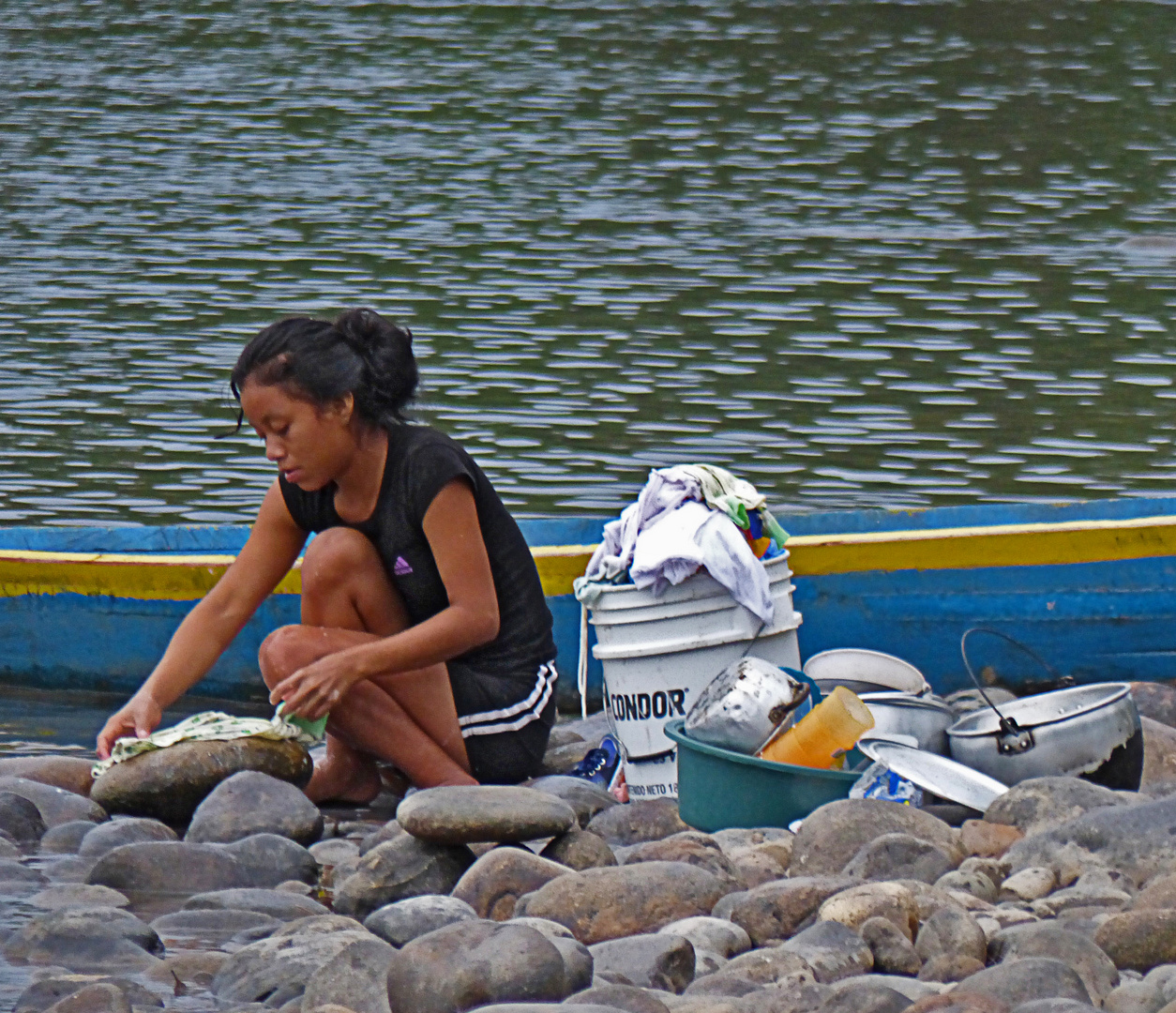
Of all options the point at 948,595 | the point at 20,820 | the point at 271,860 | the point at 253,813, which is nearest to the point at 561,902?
the point at 271,860

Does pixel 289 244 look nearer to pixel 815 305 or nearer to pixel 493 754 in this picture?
pixel 815 305

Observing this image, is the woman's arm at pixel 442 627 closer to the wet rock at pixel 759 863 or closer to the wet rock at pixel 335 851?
the wet rock at pixel 335 851

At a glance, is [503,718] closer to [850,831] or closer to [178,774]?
[178,774]

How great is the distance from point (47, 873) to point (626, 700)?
161 cm

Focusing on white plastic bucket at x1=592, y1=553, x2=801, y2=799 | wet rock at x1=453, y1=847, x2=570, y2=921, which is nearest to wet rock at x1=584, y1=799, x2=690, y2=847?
white plastic bucket at x1=592, y1=553, x2=801, y2=799

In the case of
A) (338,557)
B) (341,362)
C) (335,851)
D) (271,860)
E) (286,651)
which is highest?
(341,362)

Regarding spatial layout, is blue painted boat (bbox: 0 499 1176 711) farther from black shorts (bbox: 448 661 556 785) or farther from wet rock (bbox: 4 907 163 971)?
wet rock (bbox: 4 907 163 971)

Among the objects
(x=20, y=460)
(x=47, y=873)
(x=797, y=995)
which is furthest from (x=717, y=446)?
(x=797, y=995)

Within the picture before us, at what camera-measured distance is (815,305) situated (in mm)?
13531

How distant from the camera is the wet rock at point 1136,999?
3404 mm

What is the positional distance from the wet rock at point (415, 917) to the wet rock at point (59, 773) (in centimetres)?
160

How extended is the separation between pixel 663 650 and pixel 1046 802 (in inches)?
45.8

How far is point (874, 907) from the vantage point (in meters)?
3.91

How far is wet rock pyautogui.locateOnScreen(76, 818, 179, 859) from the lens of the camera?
4.89m
